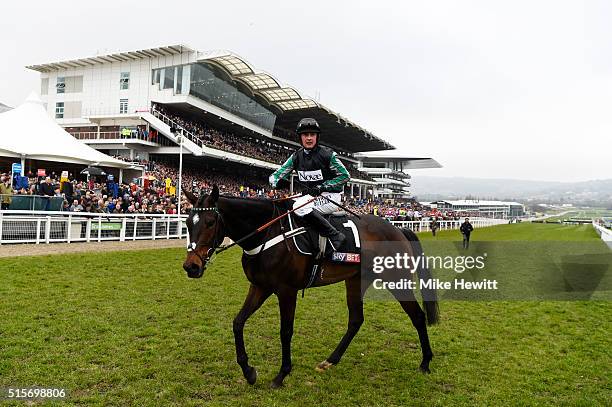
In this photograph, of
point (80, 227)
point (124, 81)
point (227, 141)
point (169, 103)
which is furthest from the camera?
point (227, 141)

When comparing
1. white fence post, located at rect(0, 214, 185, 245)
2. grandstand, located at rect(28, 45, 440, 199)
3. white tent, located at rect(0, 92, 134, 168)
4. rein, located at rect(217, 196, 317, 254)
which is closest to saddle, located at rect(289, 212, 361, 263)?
rein, located at rect(217, 196, 317, 254)

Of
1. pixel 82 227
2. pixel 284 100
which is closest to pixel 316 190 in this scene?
pixel 82 227

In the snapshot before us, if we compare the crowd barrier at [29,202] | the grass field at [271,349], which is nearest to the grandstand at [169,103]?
the crowd barrier at [29,202]

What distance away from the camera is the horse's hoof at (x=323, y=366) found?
449 cm

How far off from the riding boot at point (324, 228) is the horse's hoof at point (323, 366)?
123cm

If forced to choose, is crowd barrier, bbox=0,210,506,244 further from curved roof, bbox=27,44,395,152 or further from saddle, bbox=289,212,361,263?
curved roof, bbox=27,44,395,152

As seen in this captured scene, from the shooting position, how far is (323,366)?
454 centimetres

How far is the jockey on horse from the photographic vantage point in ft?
14.9

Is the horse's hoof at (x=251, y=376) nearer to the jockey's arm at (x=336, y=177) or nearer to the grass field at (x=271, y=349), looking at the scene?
the grass field at (x=271, y=349)

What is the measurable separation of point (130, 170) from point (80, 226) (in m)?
12.4

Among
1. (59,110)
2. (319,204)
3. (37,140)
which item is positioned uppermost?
(59,110)

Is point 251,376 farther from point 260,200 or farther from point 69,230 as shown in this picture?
point 69,230

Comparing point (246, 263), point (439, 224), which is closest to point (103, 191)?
point (246, 263)

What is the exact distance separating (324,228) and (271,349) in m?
1.66
